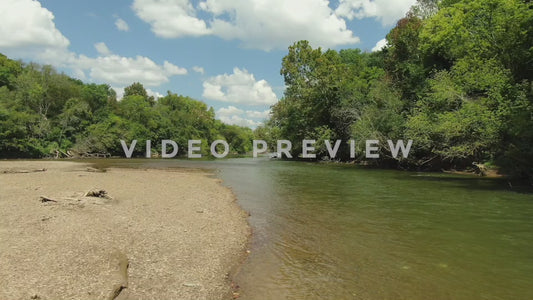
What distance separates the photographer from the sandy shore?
542 centimetres

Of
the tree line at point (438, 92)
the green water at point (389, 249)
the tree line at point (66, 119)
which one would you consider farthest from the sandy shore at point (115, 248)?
the tree line at point (66, 119)

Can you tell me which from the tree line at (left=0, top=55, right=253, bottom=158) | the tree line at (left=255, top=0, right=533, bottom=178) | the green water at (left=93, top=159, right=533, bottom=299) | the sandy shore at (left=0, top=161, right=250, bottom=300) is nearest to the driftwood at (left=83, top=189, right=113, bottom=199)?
the sandy shore at (left=0, top=161, right=250, bottom=300)

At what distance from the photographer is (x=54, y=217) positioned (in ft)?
30.6

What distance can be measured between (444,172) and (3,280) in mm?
33851

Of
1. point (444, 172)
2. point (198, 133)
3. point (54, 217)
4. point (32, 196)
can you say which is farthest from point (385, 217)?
point (198, 133)

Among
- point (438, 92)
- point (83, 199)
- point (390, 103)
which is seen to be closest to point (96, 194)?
point (83, 199)

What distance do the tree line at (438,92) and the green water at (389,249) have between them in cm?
673

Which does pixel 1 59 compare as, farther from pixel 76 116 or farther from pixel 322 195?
pixel 322 195

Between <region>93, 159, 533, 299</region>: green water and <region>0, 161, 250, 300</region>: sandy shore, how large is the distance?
914 mm

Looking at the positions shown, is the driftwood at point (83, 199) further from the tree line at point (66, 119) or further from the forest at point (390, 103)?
the tree line at point (66, 119)

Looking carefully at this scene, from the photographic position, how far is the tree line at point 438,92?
790 inches

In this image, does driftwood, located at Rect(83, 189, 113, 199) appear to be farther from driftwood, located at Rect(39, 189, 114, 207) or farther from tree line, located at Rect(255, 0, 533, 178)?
tree line, located at Rect(255, 0, 533, 178)

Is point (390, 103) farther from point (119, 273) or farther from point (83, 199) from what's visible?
point (119, 273)

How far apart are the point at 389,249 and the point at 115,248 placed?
673 cm
